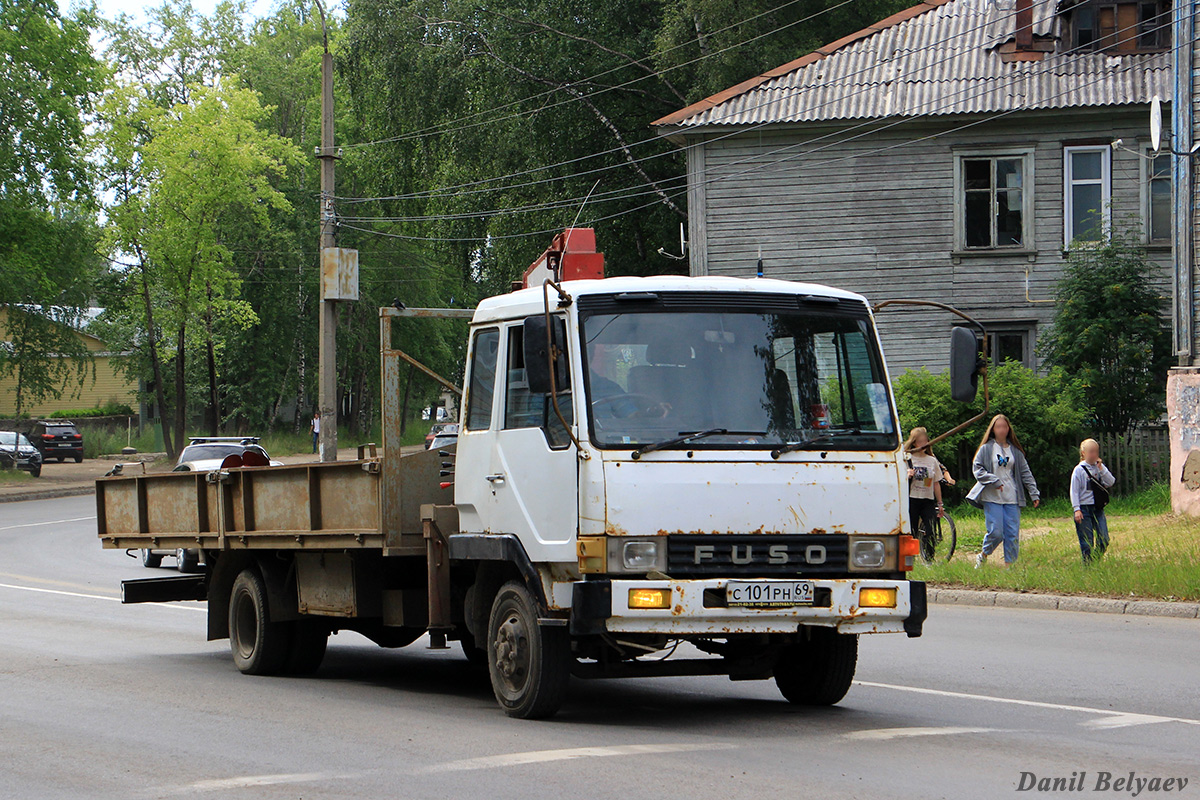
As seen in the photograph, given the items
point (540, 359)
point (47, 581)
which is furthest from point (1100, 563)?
point (47, 581)

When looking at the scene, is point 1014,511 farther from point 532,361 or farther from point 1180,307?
point 532,361

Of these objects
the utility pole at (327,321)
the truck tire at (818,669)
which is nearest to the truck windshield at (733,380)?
the truck tire at (818,669)

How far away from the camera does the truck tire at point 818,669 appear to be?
855cm

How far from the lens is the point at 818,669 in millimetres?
8688

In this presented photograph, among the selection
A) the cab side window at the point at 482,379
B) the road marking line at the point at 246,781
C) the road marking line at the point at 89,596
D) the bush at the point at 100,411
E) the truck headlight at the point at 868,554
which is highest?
the cab side window at the point at 482,379

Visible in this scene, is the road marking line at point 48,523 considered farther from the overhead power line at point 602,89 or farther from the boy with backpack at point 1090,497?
the boy with backpack at point 1090,497

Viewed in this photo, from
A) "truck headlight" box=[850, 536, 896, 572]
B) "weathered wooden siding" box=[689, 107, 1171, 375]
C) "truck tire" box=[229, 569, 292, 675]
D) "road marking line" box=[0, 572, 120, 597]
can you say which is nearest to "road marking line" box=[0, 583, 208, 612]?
"road marking line" box=[0, 572, 120, 597]

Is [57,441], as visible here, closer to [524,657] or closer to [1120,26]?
[1120,26]

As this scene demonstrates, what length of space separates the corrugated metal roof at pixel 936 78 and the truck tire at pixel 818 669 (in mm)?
21006

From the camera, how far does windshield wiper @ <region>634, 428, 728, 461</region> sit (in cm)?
755

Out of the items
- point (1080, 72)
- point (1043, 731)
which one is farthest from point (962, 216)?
point (1043, 731)

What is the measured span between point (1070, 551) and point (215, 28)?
192 feet

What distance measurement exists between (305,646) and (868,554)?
16.1ft

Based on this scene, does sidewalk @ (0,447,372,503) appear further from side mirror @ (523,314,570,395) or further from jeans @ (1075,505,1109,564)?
side mirror @ (523,314,570,395)
